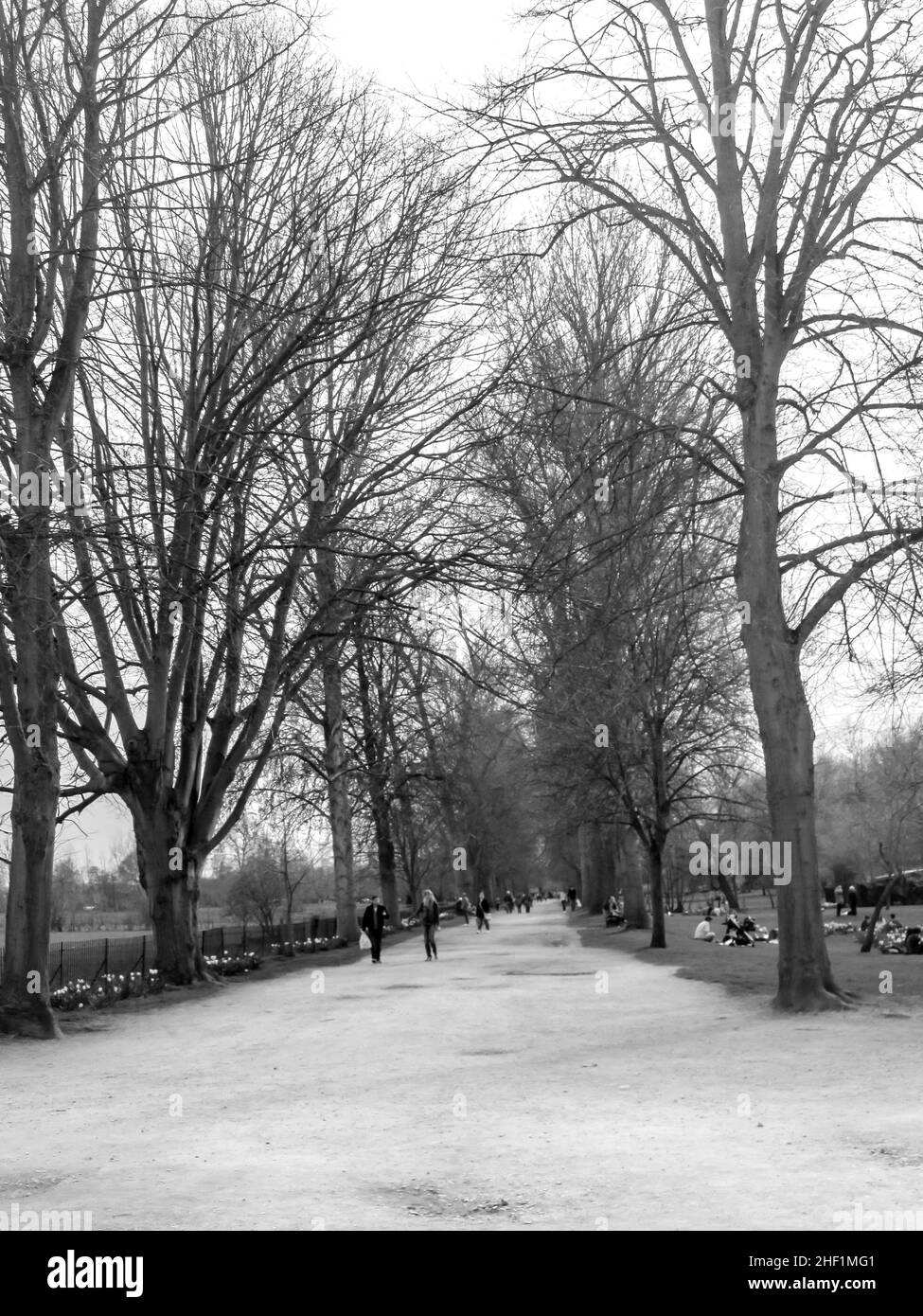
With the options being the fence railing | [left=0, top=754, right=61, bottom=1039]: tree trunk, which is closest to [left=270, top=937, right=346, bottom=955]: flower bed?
the fence railing

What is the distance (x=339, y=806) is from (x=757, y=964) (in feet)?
54.9

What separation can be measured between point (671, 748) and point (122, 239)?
52.6 feet

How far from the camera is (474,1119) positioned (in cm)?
909

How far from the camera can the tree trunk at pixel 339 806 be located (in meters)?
36.7

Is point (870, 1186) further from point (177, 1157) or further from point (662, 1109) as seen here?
Result: point (177, 1157)

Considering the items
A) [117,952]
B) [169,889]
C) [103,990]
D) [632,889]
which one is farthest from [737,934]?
[103,990]

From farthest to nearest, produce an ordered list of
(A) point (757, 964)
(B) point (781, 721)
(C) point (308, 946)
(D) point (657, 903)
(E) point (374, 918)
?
(C) point (308, 946)
(D) point (657, 903)
(E) point (374, 918)
(A) point (757, 964)
(B) point (781, 721)

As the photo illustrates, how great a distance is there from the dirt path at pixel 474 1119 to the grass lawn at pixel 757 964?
2.20m

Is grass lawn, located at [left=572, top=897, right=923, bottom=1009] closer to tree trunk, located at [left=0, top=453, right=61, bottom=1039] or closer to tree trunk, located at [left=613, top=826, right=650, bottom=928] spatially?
tree trunk, located at [left=613, top=826, right=650, bottom=928]

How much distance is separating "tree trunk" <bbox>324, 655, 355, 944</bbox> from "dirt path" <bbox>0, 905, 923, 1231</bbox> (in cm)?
1951

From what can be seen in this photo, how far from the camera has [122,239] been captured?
64.0 feet

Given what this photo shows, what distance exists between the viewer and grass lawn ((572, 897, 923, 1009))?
1795cm

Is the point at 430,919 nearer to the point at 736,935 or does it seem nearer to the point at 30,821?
the point at 736,935
